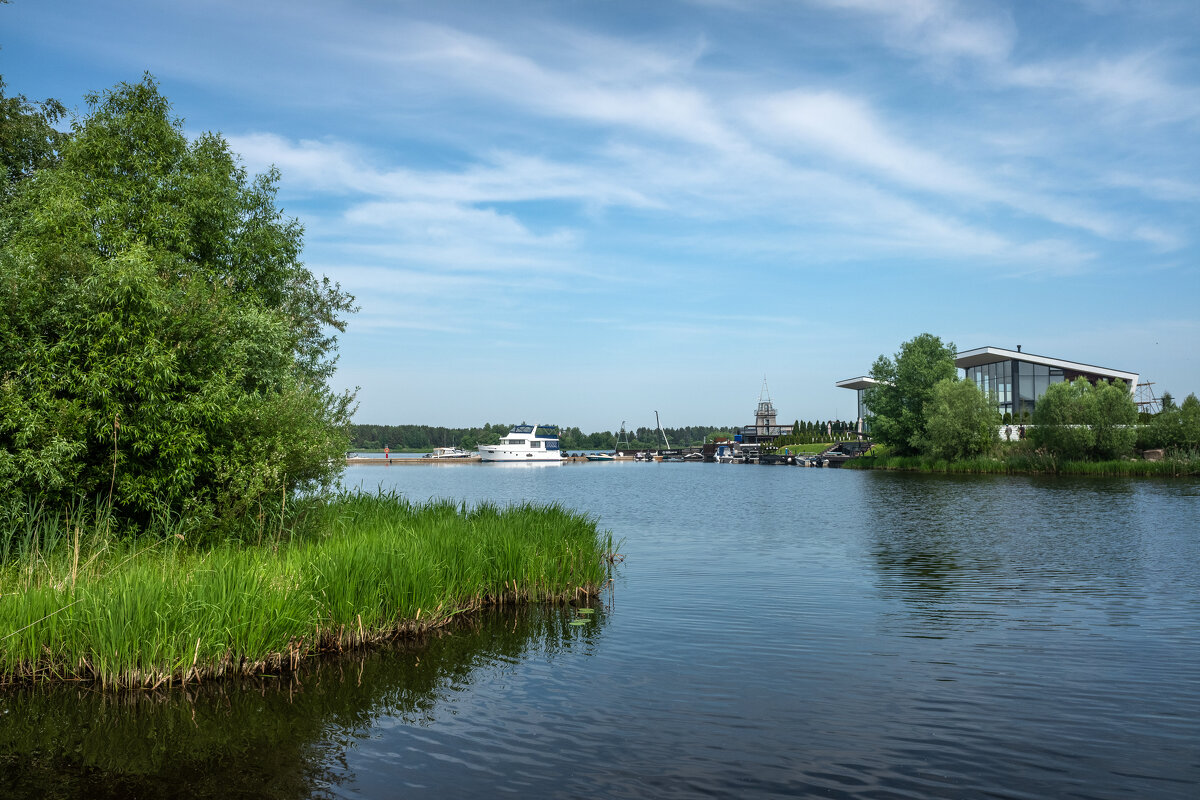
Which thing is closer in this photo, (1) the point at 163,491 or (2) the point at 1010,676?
(2) the point at 1010,676

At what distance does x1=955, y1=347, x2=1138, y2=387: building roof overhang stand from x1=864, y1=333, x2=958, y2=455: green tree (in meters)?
2.52

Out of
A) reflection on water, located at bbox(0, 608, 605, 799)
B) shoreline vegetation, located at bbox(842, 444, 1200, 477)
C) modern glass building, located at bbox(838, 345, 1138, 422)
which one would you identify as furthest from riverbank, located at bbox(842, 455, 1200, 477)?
A: reflection on water, located at bbox(0, 608, 605, 799)

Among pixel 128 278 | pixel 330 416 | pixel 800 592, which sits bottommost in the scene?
pixel 800 592

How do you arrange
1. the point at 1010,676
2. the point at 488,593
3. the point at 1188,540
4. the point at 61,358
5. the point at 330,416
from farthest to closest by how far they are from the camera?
the point at 1188,540 < the point at 330,416 < the point at 488,593 < the point at 61,358 < the point at 1010,676

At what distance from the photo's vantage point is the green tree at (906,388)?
87875 millimetres

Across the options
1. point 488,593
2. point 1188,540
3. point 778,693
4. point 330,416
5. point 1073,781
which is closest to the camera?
point 1073,781

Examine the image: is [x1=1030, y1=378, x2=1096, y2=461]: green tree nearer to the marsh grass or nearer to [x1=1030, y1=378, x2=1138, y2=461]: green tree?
[x1=1030, y1=378, x2=1138, y2=461]: green tree

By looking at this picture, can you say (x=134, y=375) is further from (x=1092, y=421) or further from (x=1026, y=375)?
(x=1026, y=375)

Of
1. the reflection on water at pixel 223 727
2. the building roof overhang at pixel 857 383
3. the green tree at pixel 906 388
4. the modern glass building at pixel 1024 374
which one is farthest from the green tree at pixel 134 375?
the building roof overhang at pixel 857 383

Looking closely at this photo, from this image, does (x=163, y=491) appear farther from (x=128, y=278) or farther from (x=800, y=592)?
(x=800, y=592)

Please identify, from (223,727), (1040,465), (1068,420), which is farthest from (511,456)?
(223,727)

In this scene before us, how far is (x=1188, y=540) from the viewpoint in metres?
26.1

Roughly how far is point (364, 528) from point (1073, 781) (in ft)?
46.9

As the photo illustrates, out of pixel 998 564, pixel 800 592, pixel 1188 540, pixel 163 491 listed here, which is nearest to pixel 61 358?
pixel 163 491
